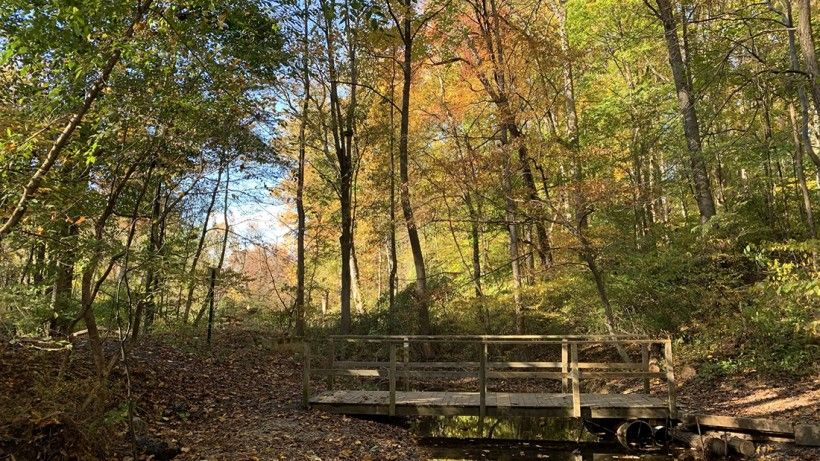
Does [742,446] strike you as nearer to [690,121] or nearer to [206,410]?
[206,410]

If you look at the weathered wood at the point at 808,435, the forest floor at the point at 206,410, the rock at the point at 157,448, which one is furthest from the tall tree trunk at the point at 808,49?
the rock at the point at 157,448

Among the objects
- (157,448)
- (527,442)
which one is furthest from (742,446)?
(157,448)

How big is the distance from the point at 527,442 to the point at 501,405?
130 cm

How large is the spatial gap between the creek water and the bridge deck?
22.0 inches

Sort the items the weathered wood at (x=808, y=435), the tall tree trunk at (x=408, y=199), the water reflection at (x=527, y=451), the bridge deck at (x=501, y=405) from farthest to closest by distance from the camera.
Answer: the tall tree trunk at (x=408, y=199) → the bridge deck at (x=501, y=405) → the water reflection at (x=527, y=451) → the weathered wood at (x=808, y=435)

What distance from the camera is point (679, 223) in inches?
644

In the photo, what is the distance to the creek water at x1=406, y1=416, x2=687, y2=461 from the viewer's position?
8430mm

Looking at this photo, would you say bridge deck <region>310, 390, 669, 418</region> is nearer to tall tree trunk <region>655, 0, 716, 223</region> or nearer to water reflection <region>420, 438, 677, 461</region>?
water reflection <region>420, 438, 677, 461</region>

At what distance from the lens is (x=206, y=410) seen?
27.1ft

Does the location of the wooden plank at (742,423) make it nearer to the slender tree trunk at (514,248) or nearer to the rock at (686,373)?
the rock at (686,373)

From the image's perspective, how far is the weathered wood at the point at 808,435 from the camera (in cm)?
701

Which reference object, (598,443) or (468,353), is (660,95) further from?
(598,443)

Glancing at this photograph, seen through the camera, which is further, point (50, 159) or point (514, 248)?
point (514, 248)

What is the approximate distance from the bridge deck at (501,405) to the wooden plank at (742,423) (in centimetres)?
43
